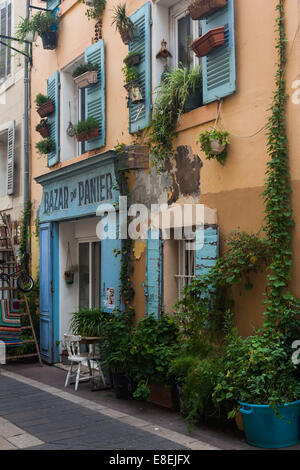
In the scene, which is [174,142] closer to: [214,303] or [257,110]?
[257,110]

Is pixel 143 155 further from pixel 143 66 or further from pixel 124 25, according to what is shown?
pixel 124 25

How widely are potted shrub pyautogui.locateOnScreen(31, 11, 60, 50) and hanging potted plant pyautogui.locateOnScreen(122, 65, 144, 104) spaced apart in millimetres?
3058

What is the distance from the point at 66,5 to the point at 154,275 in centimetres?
564

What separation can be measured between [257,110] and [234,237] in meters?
1.38

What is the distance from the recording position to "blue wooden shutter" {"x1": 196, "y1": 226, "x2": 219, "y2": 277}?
20.1 feet

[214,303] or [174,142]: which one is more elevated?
[174,142]

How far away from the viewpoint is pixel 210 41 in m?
6.11

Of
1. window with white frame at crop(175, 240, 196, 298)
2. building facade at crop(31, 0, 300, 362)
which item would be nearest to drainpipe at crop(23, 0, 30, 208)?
building facade at crop(31, 0, 300, 362)

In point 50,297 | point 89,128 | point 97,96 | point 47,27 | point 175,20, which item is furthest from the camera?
point 47,27

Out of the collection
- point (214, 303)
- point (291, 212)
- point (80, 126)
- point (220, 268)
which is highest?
point (80, 126)

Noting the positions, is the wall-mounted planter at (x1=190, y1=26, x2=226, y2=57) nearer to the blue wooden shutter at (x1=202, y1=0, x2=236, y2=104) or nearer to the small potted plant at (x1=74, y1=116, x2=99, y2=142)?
the blue wooden shutter at (x1=202, y1=0, x2=236, y2=104)

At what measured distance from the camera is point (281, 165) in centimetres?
535

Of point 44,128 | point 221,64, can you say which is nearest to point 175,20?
point 221,64

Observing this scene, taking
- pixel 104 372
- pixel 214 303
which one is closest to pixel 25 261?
pixel 104 372
